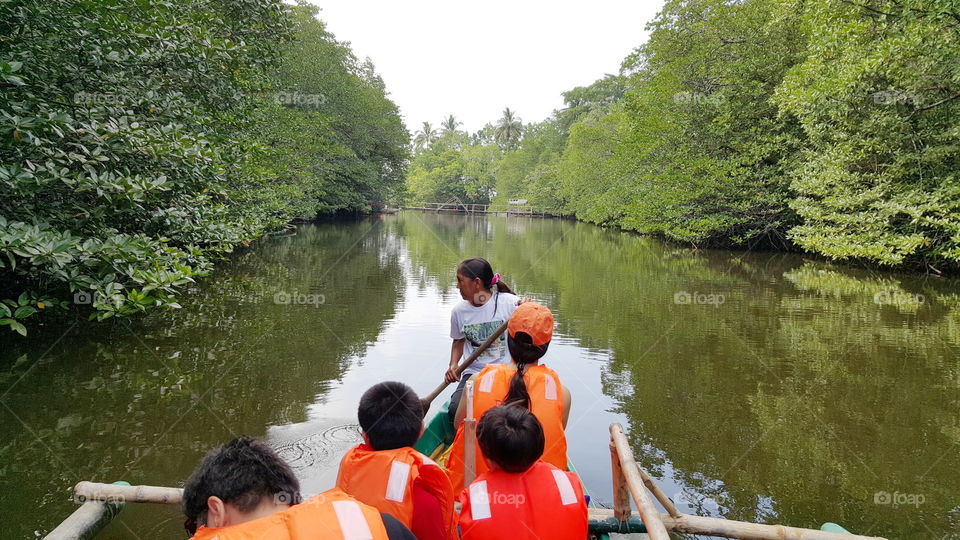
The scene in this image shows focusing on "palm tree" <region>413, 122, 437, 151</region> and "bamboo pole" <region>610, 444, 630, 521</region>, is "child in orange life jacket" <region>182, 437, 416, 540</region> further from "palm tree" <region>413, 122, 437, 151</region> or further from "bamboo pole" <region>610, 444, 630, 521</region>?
"palm tree" <region>413, 122, 437, 151</region>

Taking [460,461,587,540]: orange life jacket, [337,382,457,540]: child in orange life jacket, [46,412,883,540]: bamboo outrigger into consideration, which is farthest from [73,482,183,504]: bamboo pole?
[460,461,587,540]: orange life jacket

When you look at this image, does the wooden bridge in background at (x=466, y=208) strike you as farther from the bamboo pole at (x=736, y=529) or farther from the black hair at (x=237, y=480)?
→ the black hair at (x=237, y=480)

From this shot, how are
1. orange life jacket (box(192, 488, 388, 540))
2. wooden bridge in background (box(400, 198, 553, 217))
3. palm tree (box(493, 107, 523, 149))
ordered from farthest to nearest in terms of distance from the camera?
palm tree (box(493, 107, 523, 149)) → wooden bridge in background (box(400, 198, 553, 217)) → orange life jacket (box(192, 488, 388, 540))

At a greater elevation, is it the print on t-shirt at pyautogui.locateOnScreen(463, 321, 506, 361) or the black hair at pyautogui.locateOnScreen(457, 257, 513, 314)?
the black hair at pyautogui.locateOnScreen(457, 257, 513, 314)

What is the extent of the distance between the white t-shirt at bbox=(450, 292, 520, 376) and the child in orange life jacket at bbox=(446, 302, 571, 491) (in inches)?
48.4

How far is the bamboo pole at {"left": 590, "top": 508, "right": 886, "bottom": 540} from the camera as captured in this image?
9.11ft

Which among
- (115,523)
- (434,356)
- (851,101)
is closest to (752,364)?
(434,356)

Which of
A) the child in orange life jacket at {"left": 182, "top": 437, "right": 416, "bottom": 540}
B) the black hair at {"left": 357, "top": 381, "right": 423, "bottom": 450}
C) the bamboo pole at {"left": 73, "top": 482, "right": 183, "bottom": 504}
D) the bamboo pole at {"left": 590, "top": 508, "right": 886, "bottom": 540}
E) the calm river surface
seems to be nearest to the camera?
the child in orange life jacket at {"left": 182, "top": 437, "right": 416, "bottom": 540}

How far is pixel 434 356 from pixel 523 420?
5799mm

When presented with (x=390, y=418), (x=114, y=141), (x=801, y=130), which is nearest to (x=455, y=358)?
(x=390, y=418)

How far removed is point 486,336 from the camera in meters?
4.33

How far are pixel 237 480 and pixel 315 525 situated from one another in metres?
0.30

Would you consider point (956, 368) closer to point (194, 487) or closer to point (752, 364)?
point (752, 364)

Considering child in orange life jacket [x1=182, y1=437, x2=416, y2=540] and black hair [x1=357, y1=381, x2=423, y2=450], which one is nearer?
child in orange life jacket [x1=182, y1=437, x2=416, y2=540]
